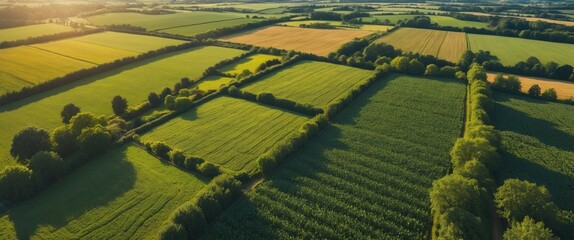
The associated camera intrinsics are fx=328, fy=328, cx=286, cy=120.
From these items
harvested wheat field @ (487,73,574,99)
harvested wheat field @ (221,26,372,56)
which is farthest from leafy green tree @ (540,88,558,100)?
harvested wheat field @ (221,26,372,56)

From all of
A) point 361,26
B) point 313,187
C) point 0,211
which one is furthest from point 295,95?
point 361,26

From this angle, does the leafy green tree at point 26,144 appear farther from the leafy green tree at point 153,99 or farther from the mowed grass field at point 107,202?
the leafy green tree at point 153,99

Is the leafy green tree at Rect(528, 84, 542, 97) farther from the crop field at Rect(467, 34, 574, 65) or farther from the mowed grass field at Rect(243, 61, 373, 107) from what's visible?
the mowed grass field at Rect(243, 61, 373, 107)

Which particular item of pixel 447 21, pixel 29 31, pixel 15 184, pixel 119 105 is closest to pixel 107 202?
pixel 15 184

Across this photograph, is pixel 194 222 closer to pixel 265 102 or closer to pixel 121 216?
pixel 121 216

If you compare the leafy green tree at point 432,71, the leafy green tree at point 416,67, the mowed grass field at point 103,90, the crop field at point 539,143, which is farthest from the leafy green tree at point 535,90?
the mowed grass field at point 103,90

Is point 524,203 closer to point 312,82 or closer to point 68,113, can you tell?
point 312,82
